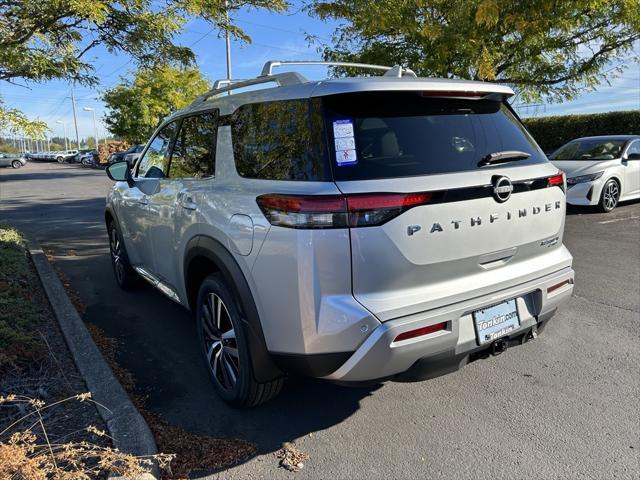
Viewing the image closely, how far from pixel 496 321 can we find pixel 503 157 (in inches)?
35.5

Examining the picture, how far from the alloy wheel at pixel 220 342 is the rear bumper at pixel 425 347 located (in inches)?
30.0

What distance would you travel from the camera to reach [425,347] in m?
2.38

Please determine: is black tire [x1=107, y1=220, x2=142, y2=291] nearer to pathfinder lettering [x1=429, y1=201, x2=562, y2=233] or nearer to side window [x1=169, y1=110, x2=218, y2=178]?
side window [x1=169, y1=110, x2=218, y2=178]

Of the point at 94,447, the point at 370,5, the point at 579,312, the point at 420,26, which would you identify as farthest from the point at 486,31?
the point at 94,447

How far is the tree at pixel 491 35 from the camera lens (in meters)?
7.73

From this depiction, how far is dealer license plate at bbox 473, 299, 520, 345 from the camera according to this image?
8.38 feet

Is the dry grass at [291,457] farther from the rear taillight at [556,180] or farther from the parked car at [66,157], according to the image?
the parked car at [66,157]

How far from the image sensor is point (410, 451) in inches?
105

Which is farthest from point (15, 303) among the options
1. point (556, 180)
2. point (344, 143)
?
point (556, 180)

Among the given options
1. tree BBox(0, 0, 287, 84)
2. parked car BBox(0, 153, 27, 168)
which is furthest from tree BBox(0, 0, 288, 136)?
parked car BBox(0, 153, 27, 168)

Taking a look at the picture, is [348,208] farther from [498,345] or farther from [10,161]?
[10,161]

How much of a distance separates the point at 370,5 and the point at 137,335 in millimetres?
6526

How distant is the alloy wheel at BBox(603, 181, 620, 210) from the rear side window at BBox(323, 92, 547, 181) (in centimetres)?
779

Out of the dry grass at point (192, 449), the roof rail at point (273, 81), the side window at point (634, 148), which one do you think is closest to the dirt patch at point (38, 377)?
the dry grass at point (192, 449)
